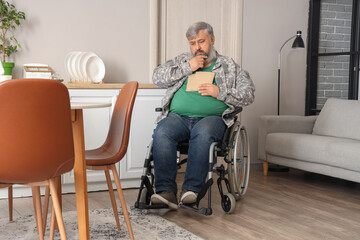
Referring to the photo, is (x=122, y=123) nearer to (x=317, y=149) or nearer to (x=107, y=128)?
(x=107, y=128)

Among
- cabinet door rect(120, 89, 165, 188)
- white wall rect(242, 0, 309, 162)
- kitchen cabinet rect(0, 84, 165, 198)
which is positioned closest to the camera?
kitchen cabinet rect(0, 84, 165, 198)

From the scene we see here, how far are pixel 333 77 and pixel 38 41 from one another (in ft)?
9.94

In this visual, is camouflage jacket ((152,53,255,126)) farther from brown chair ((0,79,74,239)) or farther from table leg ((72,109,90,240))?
brown chair ((0,79,74,239))

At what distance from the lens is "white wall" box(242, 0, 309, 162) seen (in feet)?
16.5

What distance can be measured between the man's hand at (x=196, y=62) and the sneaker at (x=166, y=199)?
86 cm

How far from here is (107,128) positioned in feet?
12.4

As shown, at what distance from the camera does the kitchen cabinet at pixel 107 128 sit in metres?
3.67

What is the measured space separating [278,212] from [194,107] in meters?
0.88

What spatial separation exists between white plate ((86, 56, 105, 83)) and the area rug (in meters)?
1.34

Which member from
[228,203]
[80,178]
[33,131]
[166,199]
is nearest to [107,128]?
[166,199]

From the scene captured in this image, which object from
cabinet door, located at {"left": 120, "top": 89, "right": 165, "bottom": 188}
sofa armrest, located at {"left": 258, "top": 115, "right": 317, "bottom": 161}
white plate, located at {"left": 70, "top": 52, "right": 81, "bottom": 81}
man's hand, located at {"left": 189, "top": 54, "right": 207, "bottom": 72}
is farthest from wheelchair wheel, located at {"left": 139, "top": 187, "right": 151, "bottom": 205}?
sofa armrest, located at {"left": 258, "top": 115, "right": 317, "bottom": 161}

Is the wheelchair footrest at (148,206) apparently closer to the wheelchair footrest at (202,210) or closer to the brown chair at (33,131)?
the wheelchair footrest at (202,210)

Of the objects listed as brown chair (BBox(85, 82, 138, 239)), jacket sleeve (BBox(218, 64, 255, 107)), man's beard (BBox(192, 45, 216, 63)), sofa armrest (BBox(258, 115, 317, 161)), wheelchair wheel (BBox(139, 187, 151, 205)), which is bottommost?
wheelchair wheel (BBox(139, 187, 151, 205))

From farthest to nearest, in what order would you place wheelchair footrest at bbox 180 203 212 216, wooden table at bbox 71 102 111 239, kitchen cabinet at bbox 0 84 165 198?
kitchen cabinet at bbox 0 84 165 198 < wheelchair footrest at bbox 180 203 212 216 < wooden table at bbox 71 102 111 239
